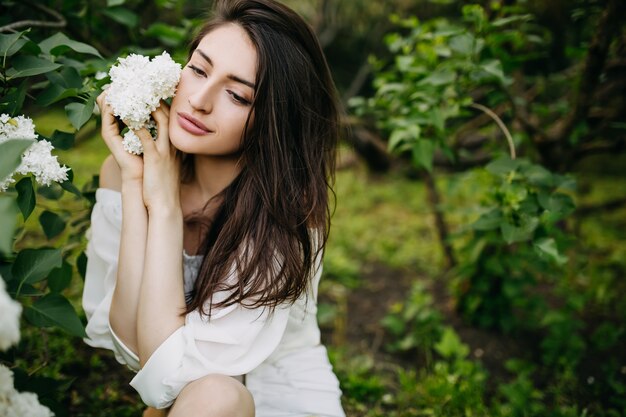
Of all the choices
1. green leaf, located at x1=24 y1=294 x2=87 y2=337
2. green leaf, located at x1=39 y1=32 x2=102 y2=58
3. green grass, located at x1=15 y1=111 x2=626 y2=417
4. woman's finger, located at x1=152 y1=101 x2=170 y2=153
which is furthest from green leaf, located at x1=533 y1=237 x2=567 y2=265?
green leaf, located at x1=39 y1=32 x2=102 y2=58

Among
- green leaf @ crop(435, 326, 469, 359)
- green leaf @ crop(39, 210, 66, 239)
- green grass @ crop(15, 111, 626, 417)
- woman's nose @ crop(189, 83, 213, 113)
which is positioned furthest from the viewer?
green leaf @ crop(435, 326, 469, 359)

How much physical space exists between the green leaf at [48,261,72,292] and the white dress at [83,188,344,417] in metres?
0.13

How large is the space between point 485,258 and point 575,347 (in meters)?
0.70

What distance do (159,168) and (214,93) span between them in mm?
319

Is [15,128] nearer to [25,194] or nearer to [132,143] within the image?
[25,194]

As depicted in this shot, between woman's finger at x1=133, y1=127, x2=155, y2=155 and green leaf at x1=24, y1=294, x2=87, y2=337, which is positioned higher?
woman's finger at x1=133, y1=127, x2=155, y2=155

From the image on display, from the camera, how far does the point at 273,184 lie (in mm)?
1844

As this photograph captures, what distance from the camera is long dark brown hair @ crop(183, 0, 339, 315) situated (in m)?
1.71

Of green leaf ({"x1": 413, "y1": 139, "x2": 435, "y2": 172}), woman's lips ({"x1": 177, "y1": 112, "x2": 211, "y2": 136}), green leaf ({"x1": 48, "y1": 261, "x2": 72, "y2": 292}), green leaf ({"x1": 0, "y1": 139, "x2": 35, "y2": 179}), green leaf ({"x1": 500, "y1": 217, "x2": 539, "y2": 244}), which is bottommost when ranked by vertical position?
green leaf ({"x1": 48, "y1": 261, "x2": 72, "y2": 292})

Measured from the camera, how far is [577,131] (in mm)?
2533

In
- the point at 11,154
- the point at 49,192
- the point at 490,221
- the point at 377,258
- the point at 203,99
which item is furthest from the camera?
the point at 377,258

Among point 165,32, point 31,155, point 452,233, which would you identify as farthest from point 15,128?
point 452,233

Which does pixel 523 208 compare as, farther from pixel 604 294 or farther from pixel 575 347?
pixel 604 294

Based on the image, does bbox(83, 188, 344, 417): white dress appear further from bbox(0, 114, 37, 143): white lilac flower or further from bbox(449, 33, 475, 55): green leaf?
bbox(449, 33, 475, 55): green leaf
